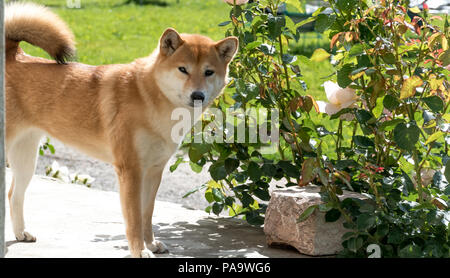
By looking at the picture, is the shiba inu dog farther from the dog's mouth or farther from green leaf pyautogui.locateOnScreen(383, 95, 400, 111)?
green leaf pyautogui.locateOnScreen(383, 95, 400, 111)

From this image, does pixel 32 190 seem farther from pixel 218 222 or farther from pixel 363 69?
pixel 363 69

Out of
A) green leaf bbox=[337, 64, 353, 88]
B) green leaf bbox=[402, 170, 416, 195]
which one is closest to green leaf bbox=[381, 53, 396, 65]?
green leaf bbox=[337, 64, 353, 88]

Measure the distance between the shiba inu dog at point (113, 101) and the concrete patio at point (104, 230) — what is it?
184 mm

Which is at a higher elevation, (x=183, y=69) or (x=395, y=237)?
(x=183, y=69)

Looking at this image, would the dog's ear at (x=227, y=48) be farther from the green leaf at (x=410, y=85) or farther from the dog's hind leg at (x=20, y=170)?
the dog's hind leg at (x=20, y=170)

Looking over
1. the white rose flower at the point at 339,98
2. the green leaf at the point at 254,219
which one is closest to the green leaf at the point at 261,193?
the green leaf at the point at 254,219

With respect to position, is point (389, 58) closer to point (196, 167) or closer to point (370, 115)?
point (370, 115)

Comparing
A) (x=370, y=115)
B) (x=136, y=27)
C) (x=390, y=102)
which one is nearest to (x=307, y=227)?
(x=370, y=115)

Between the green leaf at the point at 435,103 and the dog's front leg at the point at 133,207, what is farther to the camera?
the dog's front leg at the point at 133,207

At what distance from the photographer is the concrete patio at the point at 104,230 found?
333 centimetres

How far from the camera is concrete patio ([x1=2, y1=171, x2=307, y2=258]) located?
3.33m

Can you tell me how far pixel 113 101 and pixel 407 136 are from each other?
148cm

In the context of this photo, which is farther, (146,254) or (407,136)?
(146,254)

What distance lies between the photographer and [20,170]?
359cm
